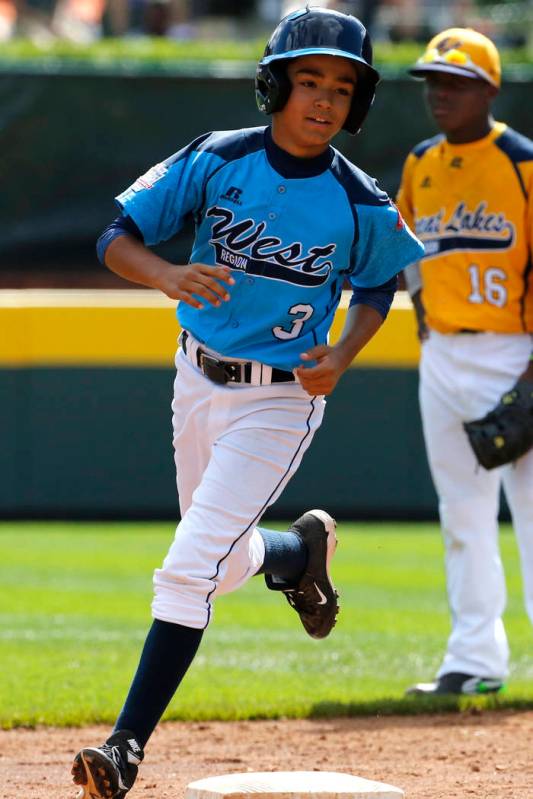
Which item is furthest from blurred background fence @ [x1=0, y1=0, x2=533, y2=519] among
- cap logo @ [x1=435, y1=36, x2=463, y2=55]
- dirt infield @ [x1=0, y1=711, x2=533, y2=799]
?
dirt infield @ [x1=0, y1=711, x2=533, y2=799]

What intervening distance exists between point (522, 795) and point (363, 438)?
6623 millimetres

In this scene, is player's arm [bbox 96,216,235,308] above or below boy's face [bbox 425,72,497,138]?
below

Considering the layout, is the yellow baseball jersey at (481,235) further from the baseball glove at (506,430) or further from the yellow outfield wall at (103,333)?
the yellow outfield wall at (103,333)

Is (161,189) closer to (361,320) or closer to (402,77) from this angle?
(361,320)

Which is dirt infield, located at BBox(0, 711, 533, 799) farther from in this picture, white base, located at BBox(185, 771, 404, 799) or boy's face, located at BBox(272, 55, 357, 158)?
boy's face, located at BBox(272, 55, 357, 158)

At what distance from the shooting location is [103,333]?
1042cm

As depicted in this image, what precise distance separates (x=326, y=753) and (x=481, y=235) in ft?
6.75

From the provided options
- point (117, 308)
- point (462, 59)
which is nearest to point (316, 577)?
point (462, 59)

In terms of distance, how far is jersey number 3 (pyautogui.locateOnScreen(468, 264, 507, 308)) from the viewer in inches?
221

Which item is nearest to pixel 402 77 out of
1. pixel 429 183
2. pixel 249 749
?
pixel 429 183

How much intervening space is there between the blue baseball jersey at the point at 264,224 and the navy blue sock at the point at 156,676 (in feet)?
2.57

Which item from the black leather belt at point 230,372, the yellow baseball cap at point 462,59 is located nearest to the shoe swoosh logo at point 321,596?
the black leather belt at point 230,372

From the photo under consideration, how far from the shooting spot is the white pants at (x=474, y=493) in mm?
5629

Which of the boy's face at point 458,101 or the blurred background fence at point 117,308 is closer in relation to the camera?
the boy's face at point 458,101
